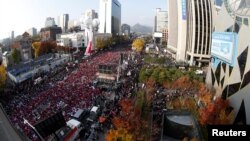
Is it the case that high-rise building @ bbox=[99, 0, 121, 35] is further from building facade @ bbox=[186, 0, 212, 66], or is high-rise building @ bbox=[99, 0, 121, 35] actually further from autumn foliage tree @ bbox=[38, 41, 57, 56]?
building facade @ bbox=[186, 0, 212, 66]

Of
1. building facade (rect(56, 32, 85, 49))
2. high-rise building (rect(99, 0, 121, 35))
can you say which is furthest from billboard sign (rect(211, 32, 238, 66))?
high-rise building (rect(99, 0, 121, 35))

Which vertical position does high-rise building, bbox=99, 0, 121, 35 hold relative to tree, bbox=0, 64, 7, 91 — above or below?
above

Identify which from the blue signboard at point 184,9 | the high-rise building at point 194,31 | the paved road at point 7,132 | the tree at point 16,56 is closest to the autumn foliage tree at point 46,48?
the tree at point 16,56

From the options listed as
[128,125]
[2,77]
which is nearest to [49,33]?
[2,77]

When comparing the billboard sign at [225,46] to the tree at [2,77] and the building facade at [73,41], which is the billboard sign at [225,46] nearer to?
the tree at [2,77]

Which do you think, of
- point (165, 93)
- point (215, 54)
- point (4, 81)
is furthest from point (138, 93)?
point (4, 81)

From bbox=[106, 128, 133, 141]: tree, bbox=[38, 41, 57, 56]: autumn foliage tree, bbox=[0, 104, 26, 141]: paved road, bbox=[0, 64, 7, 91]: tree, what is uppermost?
bbox=[38, 41, 57, 56]: autumn foliage tree

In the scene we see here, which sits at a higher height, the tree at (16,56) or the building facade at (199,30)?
the building facade at (199,30)
